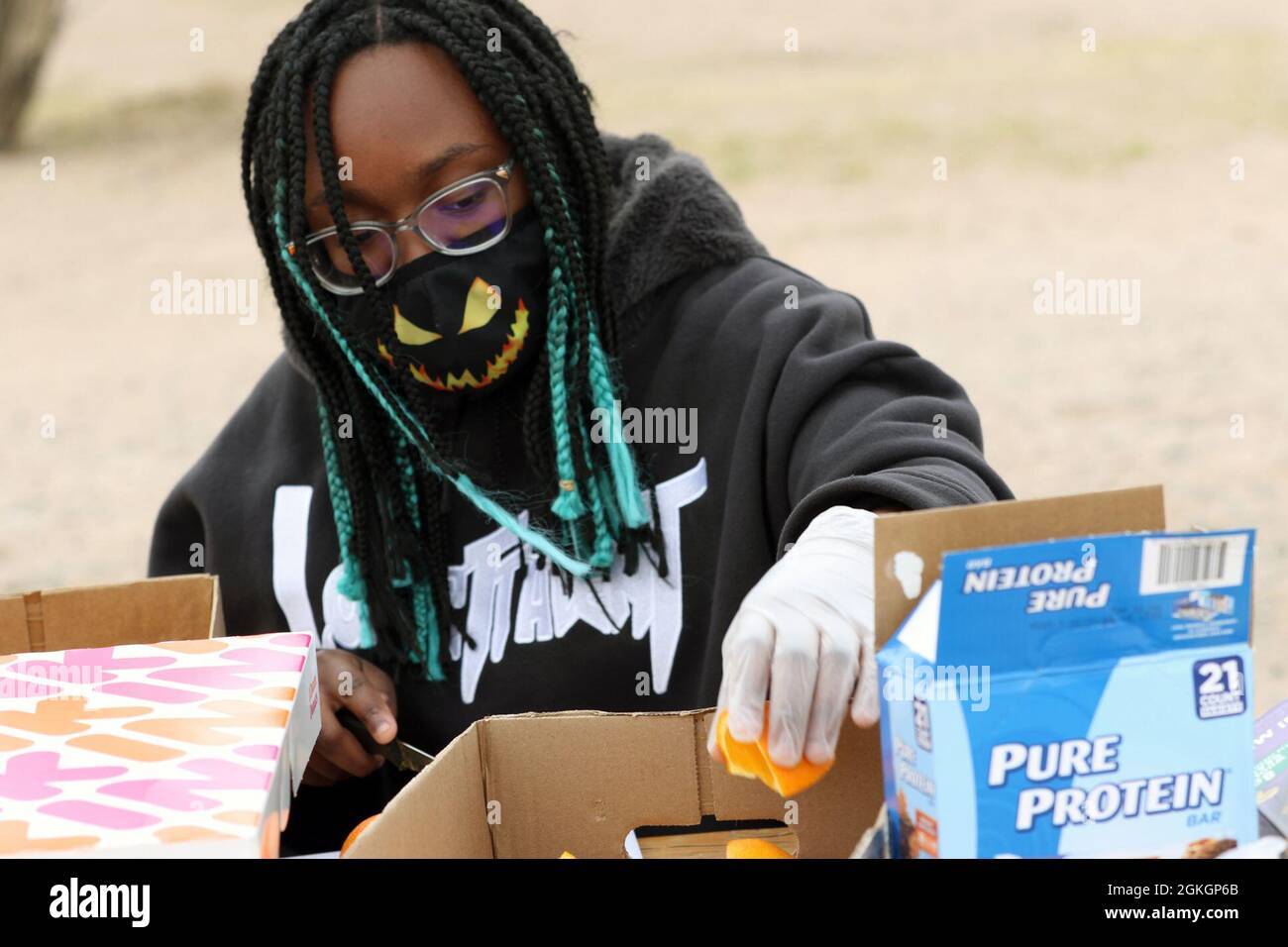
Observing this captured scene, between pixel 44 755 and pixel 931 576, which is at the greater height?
pixel 931 576

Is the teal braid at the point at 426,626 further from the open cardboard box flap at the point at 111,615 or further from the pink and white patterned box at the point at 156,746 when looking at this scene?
the pink and white patterned box at the point at 156,746

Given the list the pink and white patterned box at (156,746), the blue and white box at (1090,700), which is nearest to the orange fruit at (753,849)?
the blue and white box at (1090,700)

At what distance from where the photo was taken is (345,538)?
1.90 meters

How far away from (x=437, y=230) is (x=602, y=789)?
0.84 m

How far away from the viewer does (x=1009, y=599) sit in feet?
2.95

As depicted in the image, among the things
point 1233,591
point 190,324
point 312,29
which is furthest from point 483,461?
point 190,324

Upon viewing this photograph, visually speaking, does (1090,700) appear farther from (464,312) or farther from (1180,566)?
(464,312)

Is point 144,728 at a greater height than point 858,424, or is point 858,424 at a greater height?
point 858,424

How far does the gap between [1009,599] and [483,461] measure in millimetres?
1152

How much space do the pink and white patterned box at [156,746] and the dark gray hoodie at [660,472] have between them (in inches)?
23.5

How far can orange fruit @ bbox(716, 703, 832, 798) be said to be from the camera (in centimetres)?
106

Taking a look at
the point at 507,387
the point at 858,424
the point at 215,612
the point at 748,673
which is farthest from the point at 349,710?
the point at 748,673

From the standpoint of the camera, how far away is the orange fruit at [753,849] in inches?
43.3
